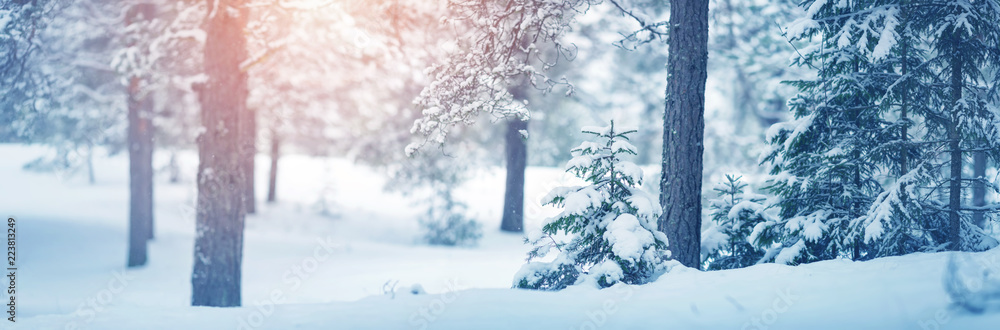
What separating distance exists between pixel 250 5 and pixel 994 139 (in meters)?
9.15

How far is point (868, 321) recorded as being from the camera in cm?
445

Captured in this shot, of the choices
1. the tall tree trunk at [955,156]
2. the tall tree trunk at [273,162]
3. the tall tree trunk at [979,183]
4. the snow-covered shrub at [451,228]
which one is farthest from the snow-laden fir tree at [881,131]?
the tall tree trunk at [273,162]

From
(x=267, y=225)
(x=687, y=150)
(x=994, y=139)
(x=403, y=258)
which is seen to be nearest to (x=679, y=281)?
(x=687, y=150)

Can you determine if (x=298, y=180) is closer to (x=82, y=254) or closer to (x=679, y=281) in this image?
(x=82, y=254)

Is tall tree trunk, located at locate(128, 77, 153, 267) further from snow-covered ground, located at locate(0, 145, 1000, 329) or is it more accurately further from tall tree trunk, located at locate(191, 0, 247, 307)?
tall tree trunk, located at locate(191, 0, 247, 307)

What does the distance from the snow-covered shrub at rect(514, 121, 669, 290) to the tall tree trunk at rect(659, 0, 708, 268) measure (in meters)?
0.56

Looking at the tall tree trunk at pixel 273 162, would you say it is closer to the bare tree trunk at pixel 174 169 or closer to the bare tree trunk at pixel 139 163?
the bare tree trunk at pixel 174 169

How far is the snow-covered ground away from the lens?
4965mm

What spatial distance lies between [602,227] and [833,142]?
2.99m

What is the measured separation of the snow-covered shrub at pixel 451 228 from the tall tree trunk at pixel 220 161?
10396 mm

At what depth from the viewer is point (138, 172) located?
1498 cm

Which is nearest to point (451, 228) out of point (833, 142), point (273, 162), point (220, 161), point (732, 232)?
point (273, 162)

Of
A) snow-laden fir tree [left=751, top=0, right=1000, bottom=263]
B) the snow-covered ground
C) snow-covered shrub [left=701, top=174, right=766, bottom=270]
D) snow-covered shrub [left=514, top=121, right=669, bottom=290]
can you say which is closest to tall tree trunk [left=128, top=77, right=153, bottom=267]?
the snow-covered ground

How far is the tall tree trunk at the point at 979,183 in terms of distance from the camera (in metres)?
6.88
